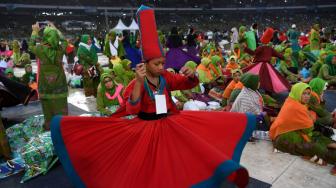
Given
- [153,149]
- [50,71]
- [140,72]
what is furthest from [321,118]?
[50,71]

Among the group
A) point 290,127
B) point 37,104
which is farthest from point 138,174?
point 37,104

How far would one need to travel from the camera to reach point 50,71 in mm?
4832

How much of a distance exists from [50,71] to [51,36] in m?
0.55

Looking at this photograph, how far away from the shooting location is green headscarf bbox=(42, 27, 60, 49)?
4.67 meters

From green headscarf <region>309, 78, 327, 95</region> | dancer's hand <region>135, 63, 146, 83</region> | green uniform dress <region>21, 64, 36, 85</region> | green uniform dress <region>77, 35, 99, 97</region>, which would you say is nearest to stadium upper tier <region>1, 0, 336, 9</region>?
green uniform dress <region>77, 35, 99, 97</region>

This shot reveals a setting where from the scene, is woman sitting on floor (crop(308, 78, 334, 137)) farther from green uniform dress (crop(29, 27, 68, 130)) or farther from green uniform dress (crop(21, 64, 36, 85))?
green uniform dress (crop(21, 64, 36, 85))

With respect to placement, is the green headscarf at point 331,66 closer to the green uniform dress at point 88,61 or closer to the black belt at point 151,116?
the green uniform dress at point 88,61

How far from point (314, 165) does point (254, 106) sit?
128cm

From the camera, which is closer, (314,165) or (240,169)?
(240,169)

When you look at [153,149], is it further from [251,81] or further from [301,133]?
[251,81]

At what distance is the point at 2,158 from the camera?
4.03m

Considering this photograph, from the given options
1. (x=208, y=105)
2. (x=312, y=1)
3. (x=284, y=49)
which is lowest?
(x=208, y=105)

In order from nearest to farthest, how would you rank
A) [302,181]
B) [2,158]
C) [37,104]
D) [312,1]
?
[302,181] → [2,158] → [37,104] → [312,1]

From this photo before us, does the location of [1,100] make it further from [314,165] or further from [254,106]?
[314,165]
